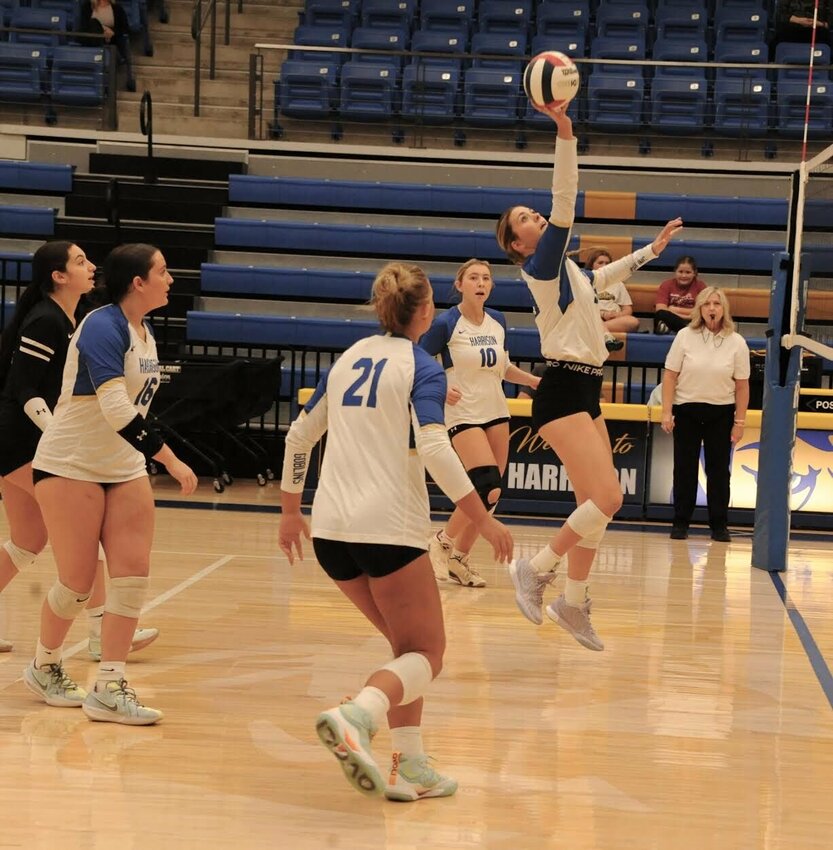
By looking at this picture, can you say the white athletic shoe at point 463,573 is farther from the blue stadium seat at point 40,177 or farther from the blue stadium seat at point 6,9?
the blue stadium seat at point 6,9

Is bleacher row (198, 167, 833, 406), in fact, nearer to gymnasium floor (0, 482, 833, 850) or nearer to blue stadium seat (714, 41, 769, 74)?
blue stadium seat (714, 41, 769, 74)

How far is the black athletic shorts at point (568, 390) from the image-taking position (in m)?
5.66

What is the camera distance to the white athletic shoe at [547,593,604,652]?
230 inches

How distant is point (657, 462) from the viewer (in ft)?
34.3

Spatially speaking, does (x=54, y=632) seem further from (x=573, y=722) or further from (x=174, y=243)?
(x=174, y=243)

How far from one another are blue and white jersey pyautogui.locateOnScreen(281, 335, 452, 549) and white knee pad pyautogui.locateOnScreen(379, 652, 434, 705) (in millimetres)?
320

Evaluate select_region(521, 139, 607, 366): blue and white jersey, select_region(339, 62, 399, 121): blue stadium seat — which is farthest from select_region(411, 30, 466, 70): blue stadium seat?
select_region(521, 139, 607, 366): blue and white jersey

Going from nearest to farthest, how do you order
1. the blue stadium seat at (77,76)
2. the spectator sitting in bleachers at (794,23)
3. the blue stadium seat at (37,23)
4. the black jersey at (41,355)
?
the black jersey at (41,355)
the blue stadium seat at (77,76)
the spectator sitting in bleachers at (794,23)
the blue stadium seat at (37,23)

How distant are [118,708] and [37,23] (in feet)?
45.6

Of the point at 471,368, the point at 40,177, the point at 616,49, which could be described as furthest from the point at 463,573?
the point at 616,49

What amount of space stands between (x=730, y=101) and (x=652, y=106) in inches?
35.6

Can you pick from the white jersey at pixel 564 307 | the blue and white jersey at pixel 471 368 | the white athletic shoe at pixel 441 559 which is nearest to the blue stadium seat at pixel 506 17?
the blue and white jersey at pixel 471 368

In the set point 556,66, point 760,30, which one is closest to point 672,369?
point 556,66

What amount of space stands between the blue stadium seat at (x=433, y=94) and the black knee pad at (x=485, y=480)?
908 cm
